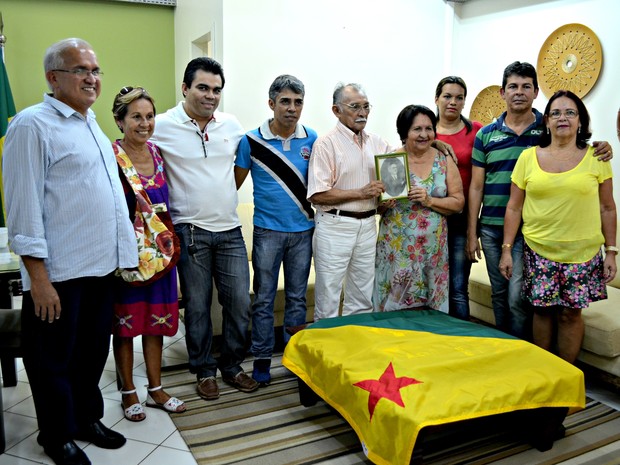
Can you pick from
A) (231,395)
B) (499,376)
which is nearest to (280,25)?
(231,395)

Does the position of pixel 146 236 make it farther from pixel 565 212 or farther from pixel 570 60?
pixel 570 60

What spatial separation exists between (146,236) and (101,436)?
813mm

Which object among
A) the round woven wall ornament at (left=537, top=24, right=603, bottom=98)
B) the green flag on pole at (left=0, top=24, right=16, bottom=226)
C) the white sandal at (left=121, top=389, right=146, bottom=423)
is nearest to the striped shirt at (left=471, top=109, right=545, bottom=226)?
the round woven wall ornament at (left=537, top=24, right=603, bottom=98)

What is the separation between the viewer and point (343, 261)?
275 centimetres

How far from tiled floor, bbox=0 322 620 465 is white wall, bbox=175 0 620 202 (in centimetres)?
195

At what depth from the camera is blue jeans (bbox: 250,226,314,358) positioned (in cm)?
274

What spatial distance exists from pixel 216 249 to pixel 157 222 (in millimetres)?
366

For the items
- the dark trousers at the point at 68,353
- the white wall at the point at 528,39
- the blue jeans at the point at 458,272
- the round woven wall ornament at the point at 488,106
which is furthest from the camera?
the round woven wall ornament at the point at 488,106

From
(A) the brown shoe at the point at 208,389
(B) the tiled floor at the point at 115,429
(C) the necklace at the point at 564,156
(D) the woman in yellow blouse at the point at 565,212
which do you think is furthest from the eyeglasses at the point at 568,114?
(B) the tiled floor at the point at 115,429

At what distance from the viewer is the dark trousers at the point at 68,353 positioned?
1.99 m

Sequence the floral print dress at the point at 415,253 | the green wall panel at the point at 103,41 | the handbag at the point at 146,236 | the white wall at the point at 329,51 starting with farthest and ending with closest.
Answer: the green wall panel at the point at 103,41, the white wall at the point at 329,51, the floral print dress at the point at 415,253, the handbag at the point at 146,236

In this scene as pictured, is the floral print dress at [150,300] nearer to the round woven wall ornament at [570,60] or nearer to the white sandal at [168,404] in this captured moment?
the white sandal at [168,404]

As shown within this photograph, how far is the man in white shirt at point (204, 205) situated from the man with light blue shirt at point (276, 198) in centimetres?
10

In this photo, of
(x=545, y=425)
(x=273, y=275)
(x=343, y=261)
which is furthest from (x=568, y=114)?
(x=273, y=275)
